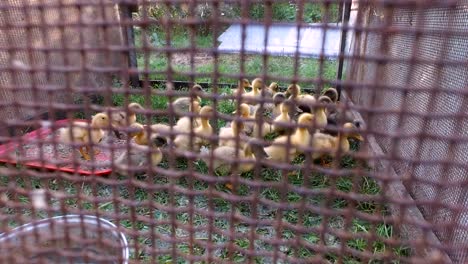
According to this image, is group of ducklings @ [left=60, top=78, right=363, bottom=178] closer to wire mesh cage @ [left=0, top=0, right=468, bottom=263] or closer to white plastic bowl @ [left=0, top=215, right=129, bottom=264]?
wire mesh cage @ [left=0, top=0, right=468, bottom=263]

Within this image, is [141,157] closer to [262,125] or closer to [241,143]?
[241,143]

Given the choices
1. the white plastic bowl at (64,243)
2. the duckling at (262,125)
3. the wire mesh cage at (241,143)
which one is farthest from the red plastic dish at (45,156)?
the duckling at (262,125)

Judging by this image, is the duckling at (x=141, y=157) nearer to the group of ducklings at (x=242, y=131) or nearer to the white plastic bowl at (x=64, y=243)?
the group of ducklings at (x=242, y=131)

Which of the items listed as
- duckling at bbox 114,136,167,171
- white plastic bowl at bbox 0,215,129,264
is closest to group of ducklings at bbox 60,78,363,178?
duckling at bbox 114,136,167,171

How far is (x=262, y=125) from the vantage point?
817 millimetres

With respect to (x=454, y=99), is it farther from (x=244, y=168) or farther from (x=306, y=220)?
(x=244, y=168)

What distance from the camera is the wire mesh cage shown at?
762mm

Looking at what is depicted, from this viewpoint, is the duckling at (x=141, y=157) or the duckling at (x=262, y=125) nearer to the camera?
the duckling at (x=262, y=125)

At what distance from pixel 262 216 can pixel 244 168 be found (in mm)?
218

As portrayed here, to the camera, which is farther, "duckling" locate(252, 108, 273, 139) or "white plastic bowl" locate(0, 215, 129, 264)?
"white plastic bowl" locate(0, 215, 129, 264)

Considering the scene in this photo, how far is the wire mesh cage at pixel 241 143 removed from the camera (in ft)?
2.50

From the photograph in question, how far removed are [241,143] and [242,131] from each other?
0.51 meters

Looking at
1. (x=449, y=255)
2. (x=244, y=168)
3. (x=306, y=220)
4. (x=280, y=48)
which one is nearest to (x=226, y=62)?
(x=280, y=48)

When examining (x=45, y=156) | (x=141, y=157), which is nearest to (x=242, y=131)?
(x=141, y=157)
